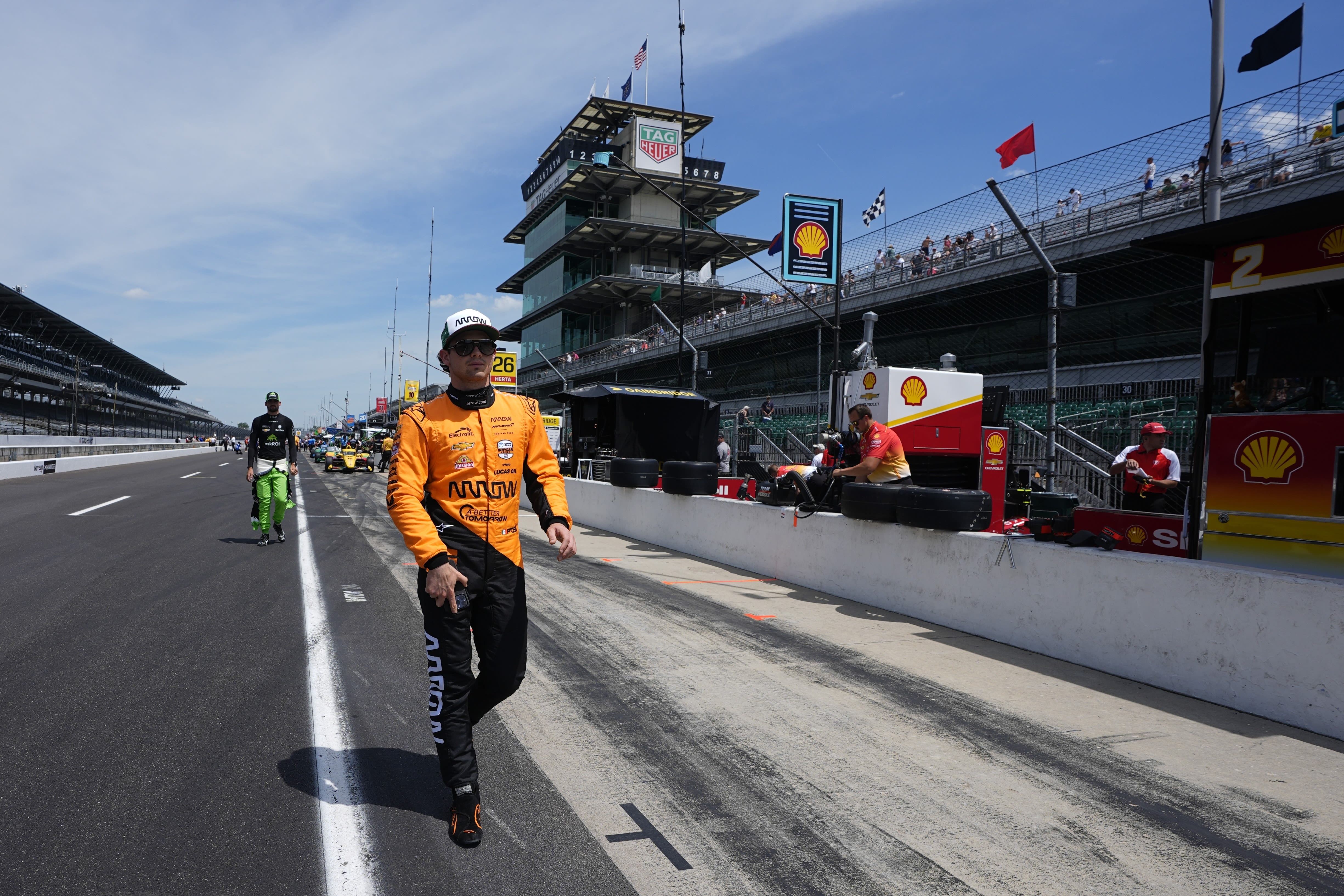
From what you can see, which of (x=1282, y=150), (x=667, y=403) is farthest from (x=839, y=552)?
(x=1282, y=150)

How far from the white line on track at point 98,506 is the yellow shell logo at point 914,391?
1263 cm

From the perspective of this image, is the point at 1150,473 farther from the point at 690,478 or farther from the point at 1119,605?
the point at 690,478

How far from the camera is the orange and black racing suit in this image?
315cm

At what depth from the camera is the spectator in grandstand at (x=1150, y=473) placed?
7762mm

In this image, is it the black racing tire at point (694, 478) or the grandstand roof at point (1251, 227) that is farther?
the black racing tire at point (694, 478)

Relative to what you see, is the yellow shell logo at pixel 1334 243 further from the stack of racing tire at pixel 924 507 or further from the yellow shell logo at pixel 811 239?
the yellow shell logo at pixel 811 239

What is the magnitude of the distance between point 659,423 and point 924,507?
11.6 m

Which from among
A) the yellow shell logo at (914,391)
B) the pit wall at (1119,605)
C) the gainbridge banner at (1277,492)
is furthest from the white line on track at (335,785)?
the yellow shell logo at (914,391)

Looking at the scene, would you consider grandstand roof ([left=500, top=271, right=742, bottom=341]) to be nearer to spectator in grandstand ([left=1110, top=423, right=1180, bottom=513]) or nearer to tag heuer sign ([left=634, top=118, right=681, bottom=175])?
tag heuer sign ([left=634, top=118, right=681, bottom=175])

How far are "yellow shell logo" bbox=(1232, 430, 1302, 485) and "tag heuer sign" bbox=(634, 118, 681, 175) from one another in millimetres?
57897

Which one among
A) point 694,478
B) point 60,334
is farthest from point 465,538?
point 60,334

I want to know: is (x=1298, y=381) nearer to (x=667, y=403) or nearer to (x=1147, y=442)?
(x=1147, y=442)

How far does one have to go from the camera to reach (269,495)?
1077 centimetres

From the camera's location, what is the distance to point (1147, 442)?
26.6 feet
